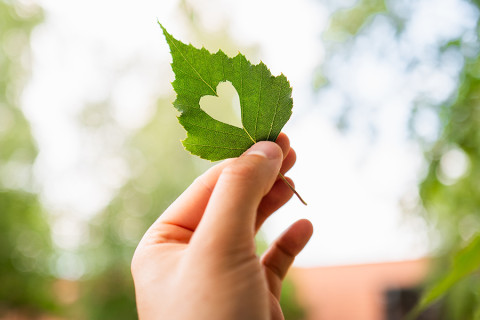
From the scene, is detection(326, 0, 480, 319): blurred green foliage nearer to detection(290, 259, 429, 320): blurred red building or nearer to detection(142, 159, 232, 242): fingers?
detection(142, 159, 232, 242): fingers

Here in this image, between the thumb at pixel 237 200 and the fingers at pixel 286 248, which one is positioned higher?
the thumb at pixel 237 200

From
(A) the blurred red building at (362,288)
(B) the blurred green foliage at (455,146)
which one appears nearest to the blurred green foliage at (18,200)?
(A) the blurred red building at (362,288)

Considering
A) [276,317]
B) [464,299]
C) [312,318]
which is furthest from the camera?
[312,318]

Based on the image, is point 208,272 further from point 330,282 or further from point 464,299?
point 330,282

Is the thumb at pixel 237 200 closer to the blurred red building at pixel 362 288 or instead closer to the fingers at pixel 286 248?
the fingers at pixel 286 248

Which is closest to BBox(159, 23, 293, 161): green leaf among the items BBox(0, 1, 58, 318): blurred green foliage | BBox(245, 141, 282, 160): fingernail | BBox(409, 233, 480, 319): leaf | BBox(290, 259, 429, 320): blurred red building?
BBox(245, 141, 282, 160): fingernail

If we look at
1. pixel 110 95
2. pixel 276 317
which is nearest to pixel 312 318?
pixel 110 95

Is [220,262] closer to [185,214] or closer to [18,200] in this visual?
[185,214]

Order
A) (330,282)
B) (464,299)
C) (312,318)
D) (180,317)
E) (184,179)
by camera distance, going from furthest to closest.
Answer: (312,318), (184,179), (330,282), (464,299), (180,317)

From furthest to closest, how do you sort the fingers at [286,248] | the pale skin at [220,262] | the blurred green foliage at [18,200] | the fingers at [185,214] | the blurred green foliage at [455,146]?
the blurred green foliage at [18,200], the blurred green foliage at [455,146], the fingers at [286,248], the fingers at [185,214], the pale skin at [220,262]
